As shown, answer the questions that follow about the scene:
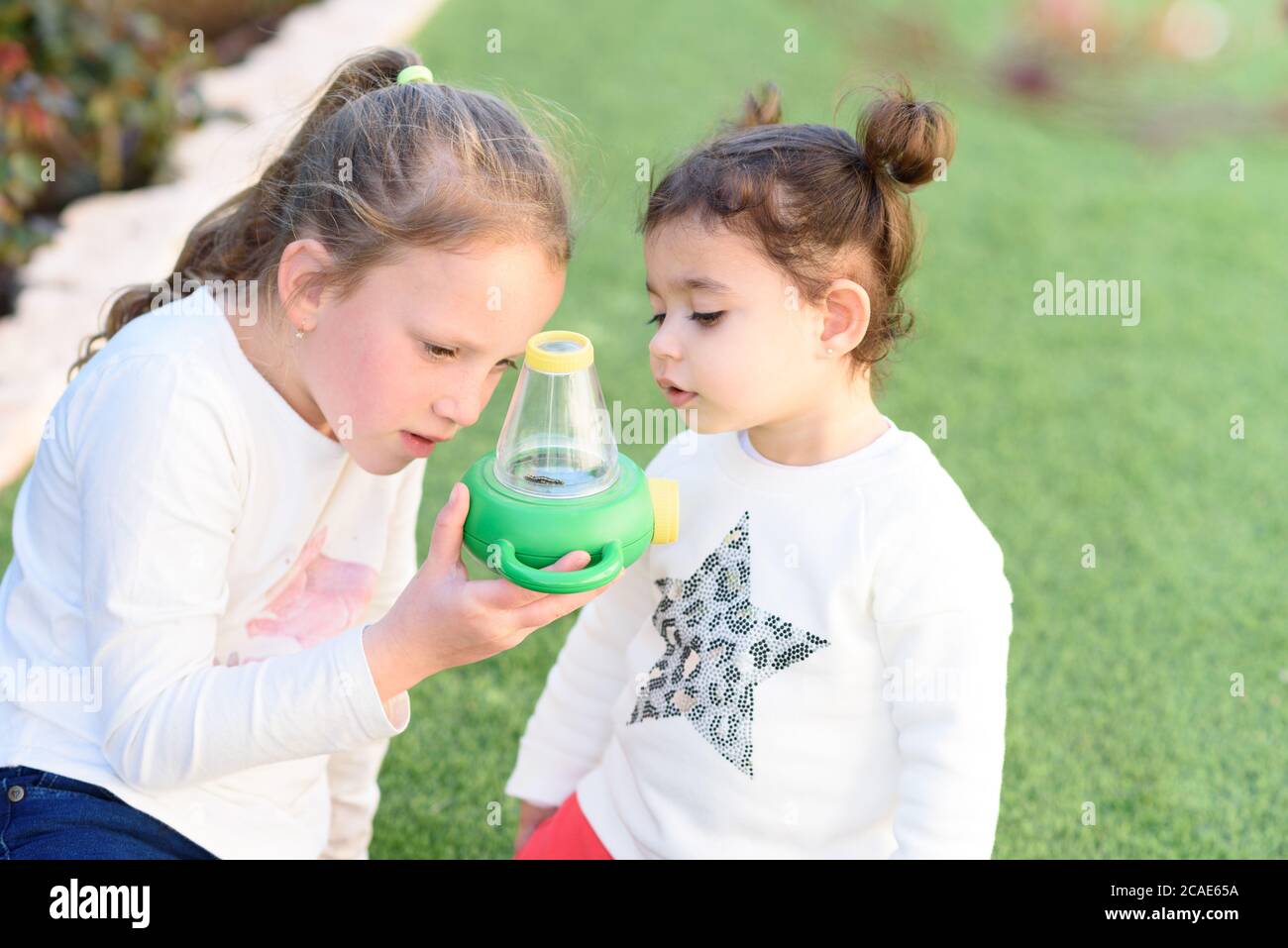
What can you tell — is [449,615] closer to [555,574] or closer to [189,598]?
[555,574]

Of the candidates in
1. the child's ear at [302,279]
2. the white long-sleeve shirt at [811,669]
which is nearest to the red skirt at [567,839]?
the white long-sleeve shirt at [811,669]

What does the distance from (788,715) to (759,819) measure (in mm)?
185

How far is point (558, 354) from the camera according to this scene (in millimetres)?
1904

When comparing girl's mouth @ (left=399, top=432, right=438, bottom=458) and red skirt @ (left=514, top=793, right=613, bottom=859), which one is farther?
red skirt @ (left=514, top=793, right=613, bottom=859)

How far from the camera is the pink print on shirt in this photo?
7.68ft

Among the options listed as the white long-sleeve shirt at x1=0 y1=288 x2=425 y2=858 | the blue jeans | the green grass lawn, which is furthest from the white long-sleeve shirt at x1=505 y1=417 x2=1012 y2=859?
the blue jeans

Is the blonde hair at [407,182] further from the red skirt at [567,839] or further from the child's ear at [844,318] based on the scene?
the red skirt at [567,839]

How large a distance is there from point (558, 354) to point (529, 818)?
3.78 feet

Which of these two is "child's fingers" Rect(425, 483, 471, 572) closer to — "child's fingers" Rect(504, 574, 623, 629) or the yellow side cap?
"child's fingers" Rect(504, 574, 623, 629)

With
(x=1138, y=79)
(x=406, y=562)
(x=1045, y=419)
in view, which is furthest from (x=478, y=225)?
(x=1138, y=79)

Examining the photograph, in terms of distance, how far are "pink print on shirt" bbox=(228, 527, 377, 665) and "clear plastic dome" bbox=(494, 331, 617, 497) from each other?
525mm

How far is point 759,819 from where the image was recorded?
2.19 metres
